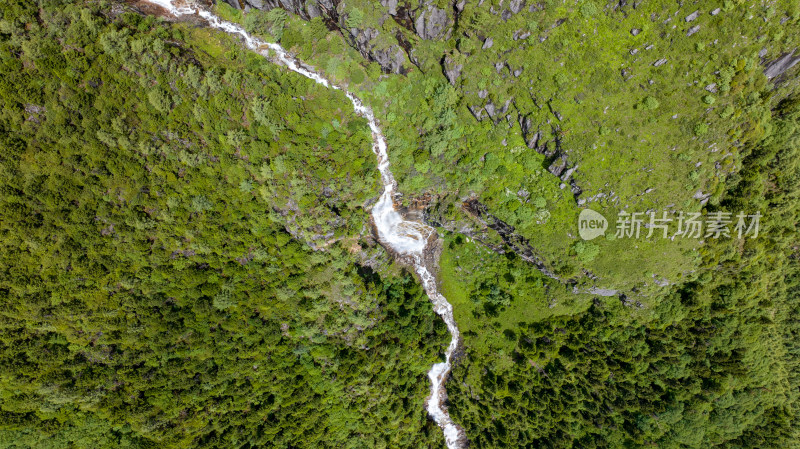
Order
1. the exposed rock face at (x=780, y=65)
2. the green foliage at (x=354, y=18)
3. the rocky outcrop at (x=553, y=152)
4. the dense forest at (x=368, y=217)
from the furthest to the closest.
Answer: the rocky outcrop at (x=553, y=152) < the green foliage at (x=354, y=18) < the dense forest at (x=368, y=217) < the exposed rock face at (x=780, y=65)

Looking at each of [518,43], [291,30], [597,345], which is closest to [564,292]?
[597,345]

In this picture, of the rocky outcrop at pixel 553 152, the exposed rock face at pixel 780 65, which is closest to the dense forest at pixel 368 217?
the exposed rock face at pixel 780 65

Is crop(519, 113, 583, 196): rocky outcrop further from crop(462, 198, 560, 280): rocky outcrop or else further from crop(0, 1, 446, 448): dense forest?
crop(0, 1, 446, 448): dense forest

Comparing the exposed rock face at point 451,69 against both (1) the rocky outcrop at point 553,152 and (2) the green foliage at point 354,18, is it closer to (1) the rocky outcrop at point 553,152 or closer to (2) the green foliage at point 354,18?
(1) the rocky outcrop at point 553,152

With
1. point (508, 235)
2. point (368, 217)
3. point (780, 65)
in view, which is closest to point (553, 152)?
point (508, 235)

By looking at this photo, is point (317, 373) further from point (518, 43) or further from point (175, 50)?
point (518, 43)

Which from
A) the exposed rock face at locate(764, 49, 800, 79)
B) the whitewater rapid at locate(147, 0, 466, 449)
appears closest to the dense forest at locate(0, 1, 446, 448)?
the whitewater rapid at locate(147, 0, 466, 449)
